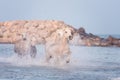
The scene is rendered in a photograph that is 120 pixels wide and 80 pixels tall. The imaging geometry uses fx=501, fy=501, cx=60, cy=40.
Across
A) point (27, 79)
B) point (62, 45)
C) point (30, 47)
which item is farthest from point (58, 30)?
point (27, 79)

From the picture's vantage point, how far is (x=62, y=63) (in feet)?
128

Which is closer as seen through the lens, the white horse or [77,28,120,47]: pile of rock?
the white horse

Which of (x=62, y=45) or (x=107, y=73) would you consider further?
(x=62, y=45)

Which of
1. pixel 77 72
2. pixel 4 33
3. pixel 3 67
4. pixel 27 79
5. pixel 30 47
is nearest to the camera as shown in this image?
pixel 27 79

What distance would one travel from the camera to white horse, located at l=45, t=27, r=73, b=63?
38.9 metres

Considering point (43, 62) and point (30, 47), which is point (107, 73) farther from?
point (30, 47)

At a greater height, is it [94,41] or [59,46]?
[94,41]

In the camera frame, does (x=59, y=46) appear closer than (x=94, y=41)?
Yes

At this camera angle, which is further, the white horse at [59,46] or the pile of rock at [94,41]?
the pile of rock at [94,41]

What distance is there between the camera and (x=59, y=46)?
3916 centimetres

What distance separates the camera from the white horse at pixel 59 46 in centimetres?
3888

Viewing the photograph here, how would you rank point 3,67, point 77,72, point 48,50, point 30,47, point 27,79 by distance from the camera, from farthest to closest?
point 30,47, point 48,50, point 3,67, point 77,72, point 27,79

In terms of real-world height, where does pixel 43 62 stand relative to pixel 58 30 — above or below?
below

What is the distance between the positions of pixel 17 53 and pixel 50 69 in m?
9.17
